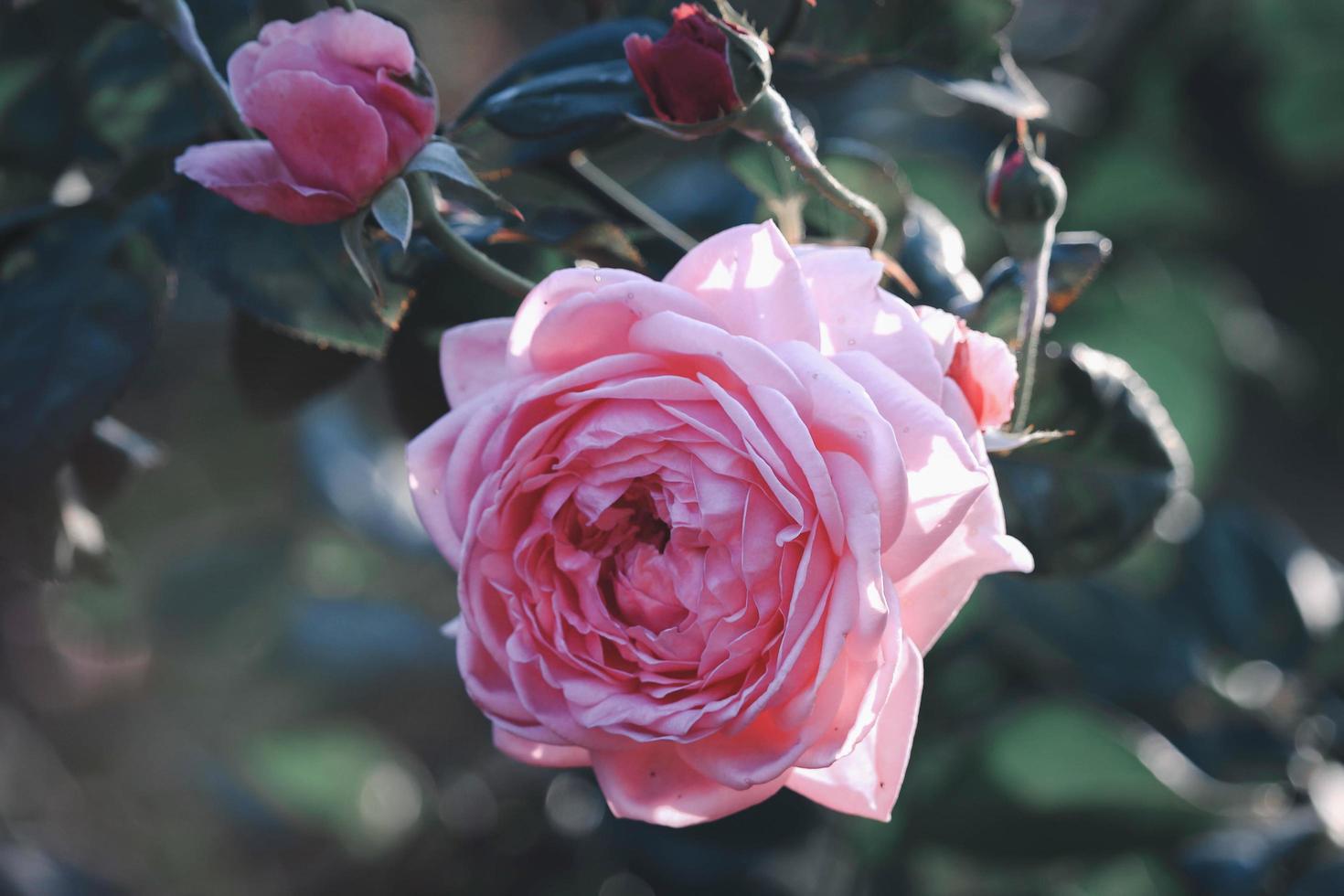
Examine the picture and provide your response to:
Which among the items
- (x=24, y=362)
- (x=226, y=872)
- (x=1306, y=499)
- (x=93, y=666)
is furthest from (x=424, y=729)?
(x=1306, y=499)

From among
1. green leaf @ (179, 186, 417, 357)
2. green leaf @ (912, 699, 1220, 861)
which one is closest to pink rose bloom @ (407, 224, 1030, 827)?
green leaf @ (179, 186, 417, 357)

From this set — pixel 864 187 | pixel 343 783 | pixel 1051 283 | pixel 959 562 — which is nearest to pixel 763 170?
pixel 864 187

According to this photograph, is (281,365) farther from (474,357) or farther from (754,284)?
(754,284)

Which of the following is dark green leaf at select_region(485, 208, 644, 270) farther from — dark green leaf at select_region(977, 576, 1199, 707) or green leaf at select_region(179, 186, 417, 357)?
dark green leaf at select_region(977, 576, 1199, 707)

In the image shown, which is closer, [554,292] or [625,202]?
[554,292]

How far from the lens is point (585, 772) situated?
0.96 meters

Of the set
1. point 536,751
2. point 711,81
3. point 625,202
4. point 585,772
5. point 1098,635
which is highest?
point 711,81

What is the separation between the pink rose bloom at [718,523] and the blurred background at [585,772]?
143 millimetres

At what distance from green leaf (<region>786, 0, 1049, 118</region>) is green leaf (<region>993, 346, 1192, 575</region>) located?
13 cm

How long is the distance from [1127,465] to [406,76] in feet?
1.19

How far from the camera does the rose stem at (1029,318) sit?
48 cm

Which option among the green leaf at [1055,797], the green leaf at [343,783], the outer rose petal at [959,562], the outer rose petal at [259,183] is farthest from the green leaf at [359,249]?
the green leaf at [343,783]

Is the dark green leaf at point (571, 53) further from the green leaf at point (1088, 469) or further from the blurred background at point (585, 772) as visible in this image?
the green leaf at point (1088, 469)

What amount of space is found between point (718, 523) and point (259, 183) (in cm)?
21
